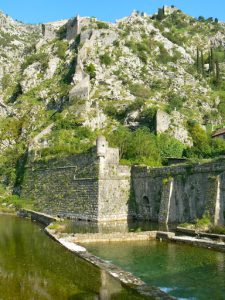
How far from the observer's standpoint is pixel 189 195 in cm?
3356

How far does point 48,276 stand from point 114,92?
48578 mm

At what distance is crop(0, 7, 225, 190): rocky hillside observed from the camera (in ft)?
175

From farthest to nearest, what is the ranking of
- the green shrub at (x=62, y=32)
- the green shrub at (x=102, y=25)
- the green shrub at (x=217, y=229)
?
the green shrub at (x=62, y=32) → the green shrub at (x=102, y=25) → the green shrub at (x=217, y=229)

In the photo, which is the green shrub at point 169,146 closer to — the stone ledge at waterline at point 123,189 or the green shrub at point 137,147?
the green shrub at point 137,147

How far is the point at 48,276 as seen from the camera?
17406 millimetres

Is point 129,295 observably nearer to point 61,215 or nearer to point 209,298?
point 209,298

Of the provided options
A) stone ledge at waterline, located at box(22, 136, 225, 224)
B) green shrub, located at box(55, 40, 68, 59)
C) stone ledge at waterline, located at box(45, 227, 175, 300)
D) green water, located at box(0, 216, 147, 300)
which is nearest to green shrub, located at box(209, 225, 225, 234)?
stone ledge at waterline, located at box(22, 136, 225, 224)

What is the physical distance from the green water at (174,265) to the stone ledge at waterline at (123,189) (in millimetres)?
7235

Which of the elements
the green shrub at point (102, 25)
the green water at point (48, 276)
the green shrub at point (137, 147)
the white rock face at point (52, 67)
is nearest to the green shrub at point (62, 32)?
the green shrub at point (102, 25)

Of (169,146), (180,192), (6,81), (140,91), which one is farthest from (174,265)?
(6,81)

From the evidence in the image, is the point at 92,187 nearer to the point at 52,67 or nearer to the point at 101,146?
the point at 101,146

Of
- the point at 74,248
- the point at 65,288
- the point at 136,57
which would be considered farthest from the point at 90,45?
the point at 65,288

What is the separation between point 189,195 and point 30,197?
21960 millimetres

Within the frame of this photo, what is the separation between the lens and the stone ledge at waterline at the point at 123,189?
32.1 m
